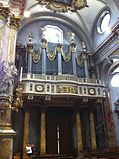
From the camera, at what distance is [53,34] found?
55.8 ft

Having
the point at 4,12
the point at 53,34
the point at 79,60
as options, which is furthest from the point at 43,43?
the point at 4,12

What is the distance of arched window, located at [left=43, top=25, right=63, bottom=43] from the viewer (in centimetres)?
1653

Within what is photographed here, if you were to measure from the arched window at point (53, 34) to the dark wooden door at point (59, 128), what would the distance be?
5.59 metres

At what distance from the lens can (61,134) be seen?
14.8 m

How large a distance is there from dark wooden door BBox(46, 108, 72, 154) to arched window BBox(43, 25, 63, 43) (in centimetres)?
559

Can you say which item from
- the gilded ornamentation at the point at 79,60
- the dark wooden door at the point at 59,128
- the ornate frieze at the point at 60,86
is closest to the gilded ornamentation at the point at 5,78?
the ornate frieze at the point at 60,86

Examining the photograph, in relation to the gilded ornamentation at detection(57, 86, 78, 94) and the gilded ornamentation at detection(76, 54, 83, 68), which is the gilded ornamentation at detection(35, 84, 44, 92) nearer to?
the gilded ornamentation at detection(57, 86, 78, 94)

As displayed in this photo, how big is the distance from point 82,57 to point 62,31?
337cm

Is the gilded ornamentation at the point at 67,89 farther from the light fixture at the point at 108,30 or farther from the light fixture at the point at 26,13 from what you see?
the light fixture at the point at 26,13

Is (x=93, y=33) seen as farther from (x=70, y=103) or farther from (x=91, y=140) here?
(x=91, y=140)

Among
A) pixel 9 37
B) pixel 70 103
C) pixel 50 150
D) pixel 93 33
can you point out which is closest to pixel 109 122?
pixel 70 103

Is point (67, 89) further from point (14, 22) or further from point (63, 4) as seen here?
point (14, 22)

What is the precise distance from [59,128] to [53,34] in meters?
7.63

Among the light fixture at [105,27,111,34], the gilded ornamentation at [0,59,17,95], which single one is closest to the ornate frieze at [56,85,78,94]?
the light fixture at [105,27,111,34]
